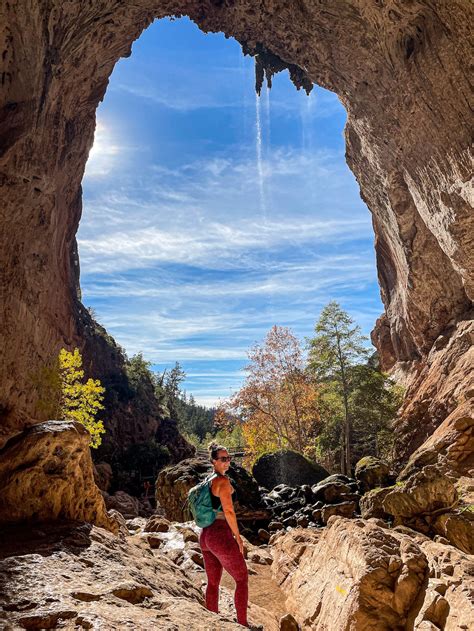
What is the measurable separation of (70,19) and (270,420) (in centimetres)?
2929

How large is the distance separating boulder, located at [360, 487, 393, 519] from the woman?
355 inches

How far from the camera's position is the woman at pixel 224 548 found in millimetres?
4242

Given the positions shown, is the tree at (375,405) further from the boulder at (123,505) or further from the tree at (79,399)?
the boulder at (123,505)

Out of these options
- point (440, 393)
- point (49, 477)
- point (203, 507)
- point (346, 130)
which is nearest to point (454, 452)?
point (440, 393)

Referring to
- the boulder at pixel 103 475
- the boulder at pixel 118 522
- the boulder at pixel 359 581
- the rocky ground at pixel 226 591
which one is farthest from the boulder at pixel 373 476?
the boulder at pixel 103 475

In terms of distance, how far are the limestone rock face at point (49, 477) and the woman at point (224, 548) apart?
2.20 m

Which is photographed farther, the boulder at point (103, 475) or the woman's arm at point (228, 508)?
the boulder at point (103, 475)

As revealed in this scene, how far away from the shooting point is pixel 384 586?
15.1 feet

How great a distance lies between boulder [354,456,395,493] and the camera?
17.0m

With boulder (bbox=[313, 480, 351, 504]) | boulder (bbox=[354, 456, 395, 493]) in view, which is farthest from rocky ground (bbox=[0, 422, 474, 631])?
boulder (bbox=[354, 456, 395, 493])

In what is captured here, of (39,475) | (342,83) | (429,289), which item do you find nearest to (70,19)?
(342,83)

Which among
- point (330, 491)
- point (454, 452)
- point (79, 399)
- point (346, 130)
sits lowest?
point (330, 491)

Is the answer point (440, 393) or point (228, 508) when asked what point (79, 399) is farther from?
point (440, 393)

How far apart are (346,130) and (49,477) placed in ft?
102
